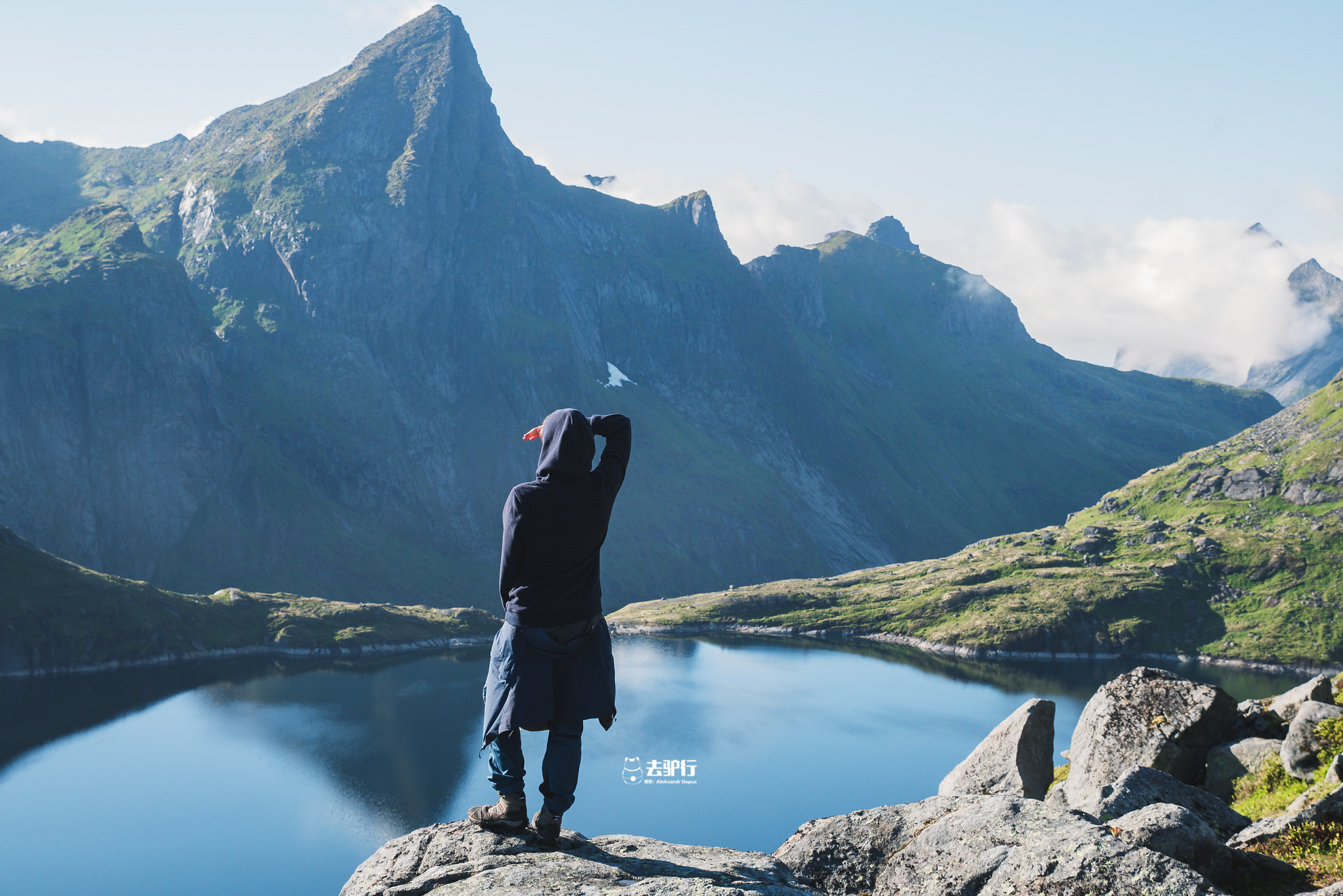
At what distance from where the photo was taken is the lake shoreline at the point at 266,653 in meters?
130

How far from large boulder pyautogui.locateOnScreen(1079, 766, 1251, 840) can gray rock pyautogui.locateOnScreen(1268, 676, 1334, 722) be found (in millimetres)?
6762

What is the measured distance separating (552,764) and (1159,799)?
8.09 metres

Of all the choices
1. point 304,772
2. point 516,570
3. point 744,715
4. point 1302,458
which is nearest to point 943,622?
point 744,715

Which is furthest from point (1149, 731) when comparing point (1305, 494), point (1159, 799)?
point (1305, 494)

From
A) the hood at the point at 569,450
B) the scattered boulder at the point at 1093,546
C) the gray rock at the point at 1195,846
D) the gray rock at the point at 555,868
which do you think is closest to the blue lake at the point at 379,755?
the scattered boulder at the point at 1093,546

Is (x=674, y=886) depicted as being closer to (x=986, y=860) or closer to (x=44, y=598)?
(x=986, y=860)

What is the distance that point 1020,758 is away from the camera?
1980 centimetres

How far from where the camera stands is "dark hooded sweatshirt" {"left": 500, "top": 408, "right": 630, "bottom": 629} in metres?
9.92

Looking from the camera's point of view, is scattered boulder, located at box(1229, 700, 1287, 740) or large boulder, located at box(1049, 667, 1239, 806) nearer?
large boulder, located at box(1049, 667, 1239, 806)

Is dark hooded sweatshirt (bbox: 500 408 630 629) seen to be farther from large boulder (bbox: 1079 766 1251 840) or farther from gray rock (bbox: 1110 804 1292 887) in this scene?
large boulder (bbox: 1079 766 1251 840)

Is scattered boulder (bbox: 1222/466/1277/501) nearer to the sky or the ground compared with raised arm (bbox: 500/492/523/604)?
nearer to the sky

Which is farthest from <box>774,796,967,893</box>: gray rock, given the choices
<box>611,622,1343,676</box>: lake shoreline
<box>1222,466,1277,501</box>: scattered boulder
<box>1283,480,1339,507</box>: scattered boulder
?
<box>1222,466,1277,501</box>: scattered boulder

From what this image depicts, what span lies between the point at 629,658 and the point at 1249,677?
97641 millimetres

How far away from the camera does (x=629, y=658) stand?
15438 cm
